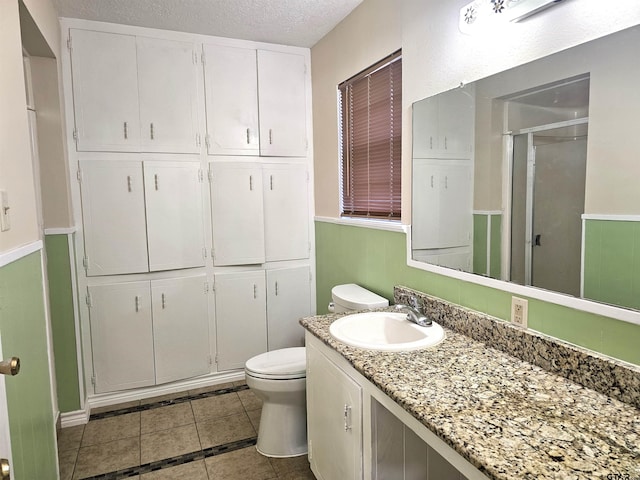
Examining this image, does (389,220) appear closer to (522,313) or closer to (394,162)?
(394,162)

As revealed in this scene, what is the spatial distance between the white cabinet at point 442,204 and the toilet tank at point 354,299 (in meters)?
0.38

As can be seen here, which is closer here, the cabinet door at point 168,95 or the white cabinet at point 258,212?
the cabinet door at point 168,95

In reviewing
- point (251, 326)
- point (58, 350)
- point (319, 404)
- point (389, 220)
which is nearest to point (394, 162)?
point (389, 220)

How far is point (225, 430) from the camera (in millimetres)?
2525

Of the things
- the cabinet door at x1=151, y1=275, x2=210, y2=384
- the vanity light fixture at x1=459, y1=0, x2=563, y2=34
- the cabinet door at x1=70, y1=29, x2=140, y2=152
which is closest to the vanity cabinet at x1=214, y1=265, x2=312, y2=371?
the cabinet door at x1=151, y1=275, x2=210, y2=384

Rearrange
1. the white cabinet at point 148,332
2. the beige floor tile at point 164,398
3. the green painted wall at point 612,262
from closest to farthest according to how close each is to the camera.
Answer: the green painted wall at point 612,262
the white cabinet at point 148,332
the beige floor tile at point 164,398

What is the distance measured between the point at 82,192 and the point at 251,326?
1492mm

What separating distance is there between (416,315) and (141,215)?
1.99 meters

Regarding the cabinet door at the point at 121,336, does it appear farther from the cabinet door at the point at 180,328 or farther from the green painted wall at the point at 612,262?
the green painted wall at the point at 612,262

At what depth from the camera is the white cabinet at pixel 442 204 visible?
1.78 m

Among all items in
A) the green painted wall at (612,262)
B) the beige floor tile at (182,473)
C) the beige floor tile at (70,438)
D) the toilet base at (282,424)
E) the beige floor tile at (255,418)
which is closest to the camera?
the green painted wall at (612,262)

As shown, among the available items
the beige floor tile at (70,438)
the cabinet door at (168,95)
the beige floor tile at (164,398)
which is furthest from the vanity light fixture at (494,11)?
the beige floor tile at (70,438)

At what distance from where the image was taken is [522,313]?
4.85 feet

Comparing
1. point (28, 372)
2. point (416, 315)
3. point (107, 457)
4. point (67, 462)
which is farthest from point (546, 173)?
point (67, 462)
